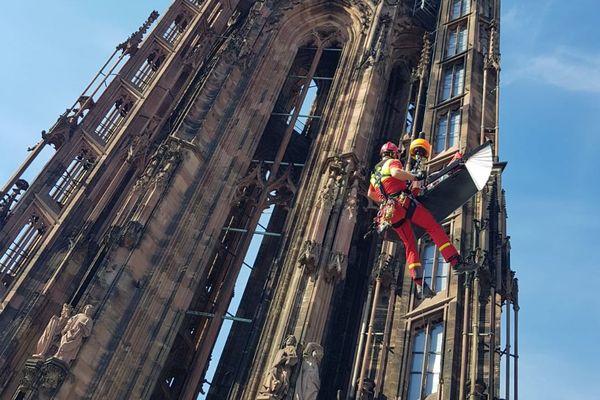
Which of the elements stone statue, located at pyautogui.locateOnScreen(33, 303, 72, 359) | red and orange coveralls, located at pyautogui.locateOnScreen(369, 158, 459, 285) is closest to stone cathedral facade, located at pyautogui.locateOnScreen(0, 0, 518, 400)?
stone statue, located at pyautogui.locateOnScreen(33, 303, 72, 359)

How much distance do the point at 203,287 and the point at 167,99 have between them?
7893 millimetres

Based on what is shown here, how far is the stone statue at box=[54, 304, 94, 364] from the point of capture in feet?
49.5

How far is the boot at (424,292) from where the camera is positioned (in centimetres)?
1456

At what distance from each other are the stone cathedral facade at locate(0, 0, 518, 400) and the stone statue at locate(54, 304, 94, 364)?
43 mm

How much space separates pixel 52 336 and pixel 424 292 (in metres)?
7.85

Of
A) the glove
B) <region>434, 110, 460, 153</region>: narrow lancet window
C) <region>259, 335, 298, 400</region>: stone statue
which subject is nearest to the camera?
the glove

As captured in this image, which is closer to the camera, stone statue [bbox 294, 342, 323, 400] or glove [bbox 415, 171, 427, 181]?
glove [bbox 415, 171, 427, 181]

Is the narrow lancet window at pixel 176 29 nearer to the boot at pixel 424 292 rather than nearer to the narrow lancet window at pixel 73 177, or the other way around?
the narrow lancet window at pixel 73 177

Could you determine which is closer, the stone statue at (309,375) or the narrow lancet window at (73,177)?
the stone statue at (309,375)

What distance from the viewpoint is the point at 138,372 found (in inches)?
645

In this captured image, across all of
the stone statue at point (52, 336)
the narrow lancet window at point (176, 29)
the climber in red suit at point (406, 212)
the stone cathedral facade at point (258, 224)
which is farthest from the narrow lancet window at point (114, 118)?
the climber in red suit at point (406, 212)

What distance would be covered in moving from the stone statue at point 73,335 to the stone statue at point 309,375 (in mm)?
4683

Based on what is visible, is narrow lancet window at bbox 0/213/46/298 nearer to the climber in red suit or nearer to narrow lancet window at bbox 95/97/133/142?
narrow lancet window at bbox 95/97/133/142

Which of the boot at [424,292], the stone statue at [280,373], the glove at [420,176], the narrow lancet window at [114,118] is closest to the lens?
the glove at [420,176]
